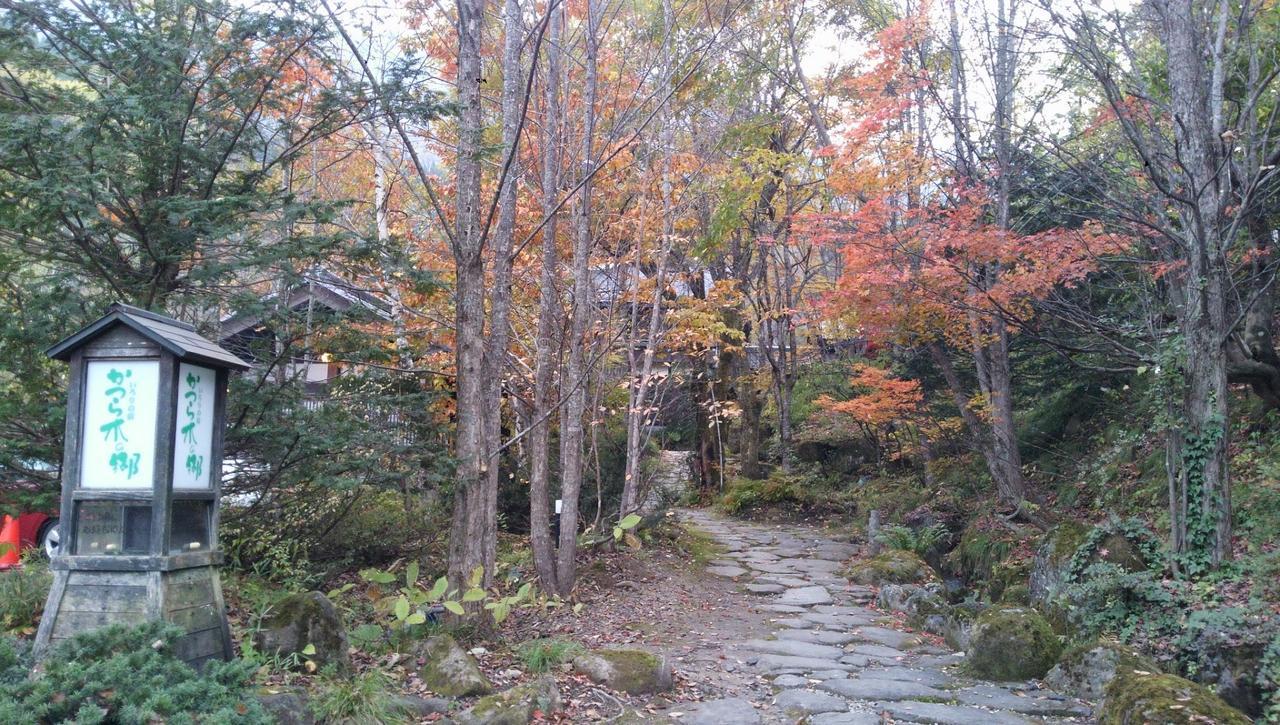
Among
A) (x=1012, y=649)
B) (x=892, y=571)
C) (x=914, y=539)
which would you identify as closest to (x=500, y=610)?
(x=1012, y=649)

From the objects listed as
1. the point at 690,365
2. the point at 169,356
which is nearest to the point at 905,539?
the point at 690,365

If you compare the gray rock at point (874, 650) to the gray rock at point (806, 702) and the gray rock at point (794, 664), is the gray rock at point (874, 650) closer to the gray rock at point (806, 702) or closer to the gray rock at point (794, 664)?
the gray rock at point (794, 664)

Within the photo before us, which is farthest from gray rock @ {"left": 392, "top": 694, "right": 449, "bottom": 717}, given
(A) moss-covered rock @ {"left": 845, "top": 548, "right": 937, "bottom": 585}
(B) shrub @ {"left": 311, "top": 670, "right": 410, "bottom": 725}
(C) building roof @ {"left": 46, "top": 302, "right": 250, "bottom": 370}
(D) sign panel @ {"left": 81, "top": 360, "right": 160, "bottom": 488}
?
(A) moss-covered rock @ {"left": 845, "top": 548, "right": 937, "bottom": 585}

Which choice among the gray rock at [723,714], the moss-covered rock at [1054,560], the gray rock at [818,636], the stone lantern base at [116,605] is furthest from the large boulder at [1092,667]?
the stone lantern base at [116,605]

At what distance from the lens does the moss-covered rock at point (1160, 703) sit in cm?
423

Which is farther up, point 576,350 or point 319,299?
point 319,299

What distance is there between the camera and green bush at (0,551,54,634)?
5.21 m

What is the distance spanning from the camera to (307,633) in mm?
5176

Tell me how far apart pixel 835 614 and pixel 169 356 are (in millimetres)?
6690

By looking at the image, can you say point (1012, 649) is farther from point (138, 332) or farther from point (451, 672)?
point (138, 332)

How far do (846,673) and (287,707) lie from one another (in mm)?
3991

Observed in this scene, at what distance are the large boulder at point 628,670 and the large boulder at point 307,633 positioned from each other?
152cm

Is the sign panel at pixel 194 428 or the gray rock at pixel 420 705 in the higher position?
the sign panel at pixel 194 428

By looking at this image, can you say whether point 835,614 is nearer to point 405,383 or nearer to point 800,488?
point 405,383
